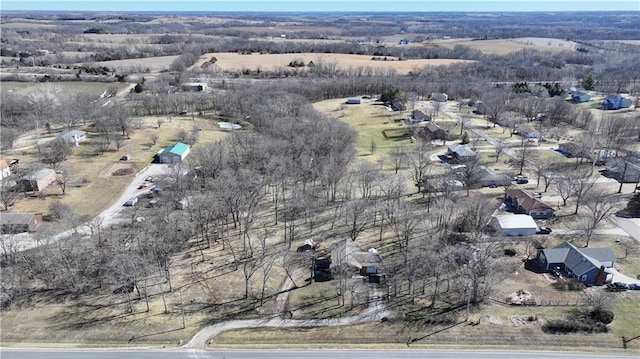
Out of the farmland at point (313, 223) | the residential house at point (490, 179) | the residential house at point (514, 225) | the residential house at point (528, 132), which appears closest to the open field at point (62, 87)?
the farmland at point (313, 223)

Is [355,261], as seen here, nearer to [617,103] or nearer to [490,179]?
[490,179]

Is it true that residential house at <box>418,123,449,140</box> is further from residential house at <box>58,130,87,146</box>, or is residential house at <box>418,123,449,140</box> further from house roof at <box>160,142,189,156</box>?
residential house at <box>58,130,87,146</box>

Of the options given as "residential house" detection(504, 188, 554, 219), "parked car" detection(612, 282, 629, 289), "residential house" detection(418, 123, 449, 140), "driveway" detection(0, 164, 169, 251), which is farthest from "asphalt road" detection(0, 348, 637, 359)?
"residential house" detection(418, 123, 449, 140)

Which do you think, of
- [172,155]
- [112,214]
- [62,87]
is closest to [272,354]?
[112,214]

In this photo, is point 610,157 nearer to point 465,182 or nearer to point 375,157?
point 465,182

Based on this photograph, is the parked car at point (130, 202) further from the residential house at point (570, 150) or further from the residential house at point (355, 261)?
the residential house at point (570, 150)
